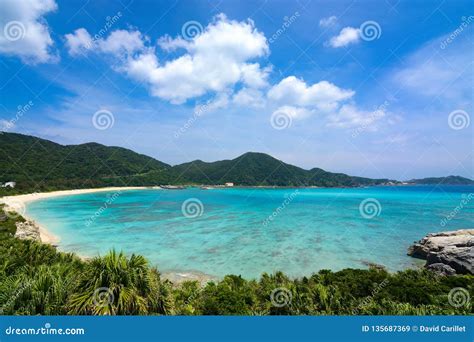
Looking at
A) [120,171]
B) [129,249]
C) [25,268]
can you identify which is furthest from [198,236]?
[120,171]

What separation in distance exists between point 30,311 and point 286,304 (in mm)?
7913

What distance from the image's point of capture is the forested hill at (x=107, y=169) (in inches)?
3509

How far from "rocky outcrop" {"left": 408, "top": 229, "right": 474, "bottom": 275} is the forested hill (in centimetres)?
9300

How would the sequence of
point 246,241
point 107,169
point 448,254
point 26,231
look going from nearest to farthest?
point 448,254 → point 26,231 → point 246,241 → point 107,169

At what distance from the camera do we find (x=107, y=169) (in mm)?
129375

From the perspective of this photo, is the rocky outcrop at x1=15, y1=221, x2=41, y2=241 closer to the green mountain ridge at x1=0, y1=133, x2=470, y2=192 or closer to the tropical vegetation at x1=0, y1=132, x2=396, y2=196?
the tropical vegetation at x1=0, y1=132, x2=396, y2=196

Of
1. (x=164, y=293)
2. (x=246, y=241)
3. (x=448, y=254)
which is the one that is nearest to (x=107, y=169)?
(x=246, y=241)

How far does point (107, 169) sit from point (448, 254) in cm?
13572

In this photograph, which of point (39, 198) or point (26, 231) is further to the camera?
point (39, 198)

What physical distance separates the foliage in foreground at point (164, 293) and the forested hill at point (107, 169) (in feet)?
280

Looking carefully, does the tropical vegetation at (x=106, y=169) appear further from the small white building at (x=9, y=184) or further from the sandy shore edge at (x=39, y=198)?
the sandy shore edge at (x=39, y=198)

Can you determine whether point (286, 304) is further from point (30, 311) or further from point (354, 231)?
point (354, 231)

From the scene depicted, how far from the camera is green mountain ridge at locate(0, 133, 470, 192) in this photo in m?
89.1

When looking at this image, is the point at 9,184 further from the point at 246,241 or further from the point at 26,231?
the point at 246,241
